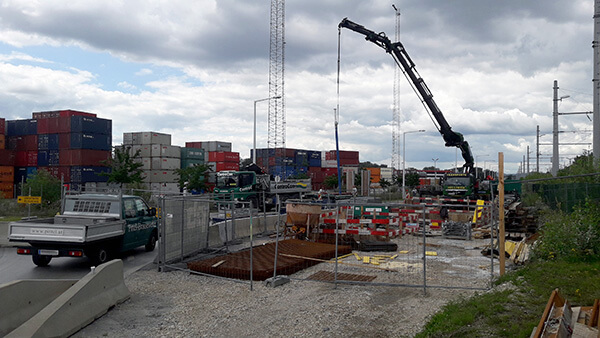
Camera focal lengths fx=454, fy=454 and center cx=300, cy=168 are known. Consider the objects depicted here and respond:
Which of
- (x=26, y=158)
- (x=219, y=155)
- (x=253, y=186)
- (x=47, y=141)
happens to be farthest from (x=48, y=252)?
(x=219, y=155)

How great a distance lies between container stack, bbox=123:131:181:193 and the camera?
53844mm

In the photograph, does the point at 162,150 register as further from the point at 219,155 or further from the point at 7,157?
the point at 7,157

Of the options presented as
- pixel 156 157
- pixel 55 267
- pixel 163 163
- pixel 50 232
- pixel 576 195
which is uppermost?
pixel 156 157

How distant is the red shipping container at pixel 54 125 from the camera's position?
43.2 metres

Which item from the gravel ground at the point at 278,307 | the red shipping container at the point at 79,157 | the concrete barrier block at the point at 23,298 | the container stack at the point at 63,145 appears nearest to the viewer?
the concrete barrier block at the point at 23,298

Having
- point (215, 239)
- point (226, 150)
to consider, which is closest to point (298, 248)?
point (215, 239)

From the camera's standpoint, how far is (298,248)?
14.1 m

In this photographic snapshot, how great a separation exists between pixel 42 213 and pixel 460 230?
74.6 ft

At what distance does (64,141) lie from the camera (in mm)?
43312

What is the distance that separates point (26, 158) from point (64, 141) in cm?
529

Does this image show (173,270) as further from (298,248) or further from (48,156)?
(48,156)

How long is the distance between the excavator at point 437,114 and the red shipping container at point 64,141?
1177 inches

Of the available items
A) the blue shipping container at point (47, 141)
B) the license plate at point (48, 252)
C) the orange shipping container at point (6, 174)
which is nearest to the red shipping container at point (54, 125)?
the blue shipping container at point (47, 141)

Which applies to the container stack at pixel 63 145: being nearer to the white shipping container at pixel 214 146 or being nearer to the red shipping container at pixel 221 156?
the red shipping container at pixel 221 156
